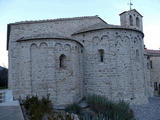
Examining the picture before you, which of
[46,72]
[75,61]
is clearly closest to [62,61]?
[75,61]

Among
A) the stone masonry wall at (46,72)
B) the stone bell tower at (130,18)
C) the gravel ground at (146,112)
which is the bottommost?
the gravel ground at (146,112)

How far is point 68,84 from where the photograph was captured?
476 inches

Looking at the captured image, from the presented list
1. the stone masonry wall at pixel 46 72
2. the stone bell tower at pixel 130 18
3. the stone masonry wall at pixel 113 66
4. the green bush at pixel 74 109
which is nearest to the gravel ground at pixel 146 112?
the stone masonry wall at pixel 113 66

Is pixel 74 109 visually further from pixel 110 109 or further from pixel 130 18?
pixel 130 18

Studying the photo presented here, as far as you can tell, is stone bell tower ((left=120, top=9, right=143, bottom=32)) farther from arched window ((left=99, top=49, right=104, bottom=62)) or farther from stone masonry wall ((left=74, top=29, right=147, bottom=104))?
arched window ((left=99, top=49, right=104, bottom=62))

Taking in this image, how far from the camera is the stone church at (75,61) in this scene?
11.8m

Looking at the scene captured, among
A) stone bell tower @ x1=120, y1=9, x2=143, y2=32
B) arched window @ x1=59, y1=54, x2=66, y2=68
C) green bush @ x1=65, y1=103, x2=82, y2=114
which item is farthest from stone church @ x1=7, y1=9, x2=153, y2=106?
stone bell tower @ x1=120, y1=9, x2=143, y2=32

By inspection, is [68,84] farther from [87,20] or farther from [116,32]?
[87,20]

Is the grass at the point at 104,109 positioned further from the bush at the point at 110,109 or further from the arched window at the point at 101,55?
the arched window at the point at 101,55

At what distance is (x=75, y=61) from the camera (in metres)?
12.7

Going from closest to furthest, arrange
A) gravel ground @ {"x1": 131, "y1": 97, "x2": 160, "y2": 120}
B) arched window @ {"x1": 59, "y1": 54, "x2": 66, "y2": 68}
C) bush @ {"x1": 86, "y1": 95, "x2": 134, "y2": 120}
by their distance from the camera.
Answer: bush @ {"x1": 86, "y1": 95, "x2": 134, "y2": 120} < gravel ground @ {"x1": 131, "y1": 97, "x2": 160, "y2": 120} < arched window @ {"x1": 59, "y1": 54, "x2": 66, "y2": 68}

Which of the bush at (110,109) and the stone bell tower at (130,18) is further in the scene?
the stone bell tower at (130,18)

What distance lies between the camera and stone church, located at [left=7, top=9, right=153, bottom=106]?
11.8 m

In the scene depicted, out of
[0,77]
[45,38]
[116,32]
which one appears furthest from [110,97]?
[0,77]
